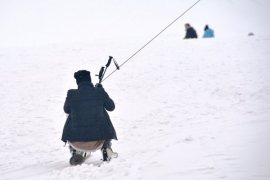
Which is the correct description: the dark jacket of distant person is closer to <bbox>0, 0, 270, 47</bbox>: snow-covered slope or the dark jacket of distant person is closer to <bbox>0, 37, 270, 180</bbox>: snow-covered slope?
<bbox>0, 37, 270, 180</bbox>: snow-covered slope

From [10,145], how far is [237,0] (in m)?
130

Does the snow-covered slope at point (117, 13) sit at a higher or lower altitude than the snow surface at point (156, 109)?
higher

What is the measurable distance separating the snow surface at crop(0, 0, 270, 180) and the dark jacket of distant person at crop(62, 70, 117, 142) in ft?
1.52

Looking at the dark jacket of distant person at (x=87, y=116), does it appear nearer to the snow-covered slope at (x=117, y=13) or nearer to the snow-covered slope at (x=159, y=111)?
the snow-covered slope at (x=159, y=111)

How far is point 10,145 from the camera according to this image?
29.1ft

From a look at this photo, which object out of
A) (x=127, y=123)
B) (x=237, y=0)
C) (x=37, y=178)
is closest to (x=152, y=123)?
(x=127, y=123)

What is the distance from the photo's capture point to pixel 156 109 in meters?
11.1

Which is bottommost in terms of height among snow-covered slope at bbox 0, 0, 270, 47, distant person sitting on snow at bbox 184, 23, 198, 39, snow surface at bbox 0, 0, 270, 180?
snow surface at bbox 0, 0, 270, 180

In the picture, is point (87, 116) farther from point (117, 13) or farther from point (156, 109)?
point (117, 13)

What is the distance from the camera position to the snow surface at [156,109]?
18.9ft

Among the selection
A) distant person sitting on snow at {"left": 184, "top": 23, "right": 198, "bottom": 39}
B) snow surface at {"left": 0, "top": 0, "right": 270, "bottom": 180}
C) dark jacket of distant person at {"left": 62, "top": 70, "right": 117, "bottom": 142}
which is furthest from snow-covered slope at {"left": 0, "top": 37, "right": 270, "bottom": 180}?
distant person sitting on snow at {"left": 184, "top": 23, "right": 198, "bottom": 39}

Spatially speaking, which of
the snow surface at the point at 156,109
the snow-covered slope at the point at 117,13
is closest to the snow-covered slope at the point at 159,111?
the snow surface at the point at 156,109

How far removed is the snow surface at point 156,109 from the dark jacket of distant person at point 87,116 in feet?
1.52

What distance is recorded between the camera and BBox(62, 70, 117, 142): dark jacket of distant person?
21.2 ft
